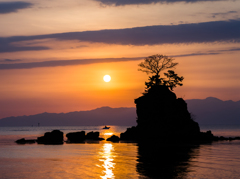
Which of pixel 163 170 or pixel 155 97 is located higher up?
pixel 155 97

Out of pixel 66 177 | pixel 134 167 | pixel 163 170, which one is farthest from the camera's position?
pixel 134 167

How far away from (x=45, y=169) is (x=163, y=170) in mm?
16802

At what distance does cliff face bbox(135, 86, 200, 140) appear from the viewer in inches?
4080

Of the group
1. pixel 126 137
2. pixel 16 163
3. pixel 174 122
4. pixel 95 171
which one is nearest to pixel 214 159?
pixel 95 171

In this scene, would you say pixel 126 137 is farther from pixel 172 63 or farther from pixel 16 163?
pixel 16 163

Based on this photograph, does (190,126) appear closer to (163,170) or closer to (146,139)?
(146,139)

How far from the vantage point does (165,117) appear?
4090 inches

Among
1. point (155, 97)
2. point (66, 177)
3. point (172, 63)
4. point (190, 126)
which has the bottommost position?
point (66, 177)

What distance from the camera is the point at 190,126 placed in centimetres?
10538

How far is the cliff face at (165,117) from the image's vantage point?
103625mm

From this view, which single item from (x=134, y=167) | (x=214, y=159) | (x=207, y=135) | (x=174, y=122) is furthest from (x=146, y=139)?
(x=134, y=167)

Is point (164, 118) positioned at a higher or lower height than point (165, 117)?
lower

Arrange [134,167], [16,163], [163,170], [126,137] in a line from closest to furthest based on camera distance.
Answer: [163,170], [134,167], [16,163], [126,137]

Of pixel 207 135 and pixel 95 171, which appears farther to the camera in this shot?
pixel 207 135
